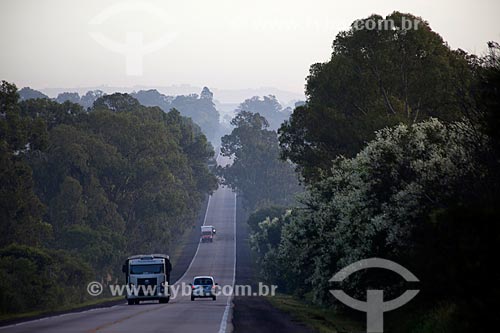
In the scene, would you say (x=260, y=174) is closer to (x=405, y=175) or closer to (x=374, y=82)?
(x=374, y=82)

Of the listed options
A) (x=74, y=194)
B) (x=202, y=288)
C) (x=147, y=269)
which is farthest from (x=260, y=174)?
(x=147, y=269)

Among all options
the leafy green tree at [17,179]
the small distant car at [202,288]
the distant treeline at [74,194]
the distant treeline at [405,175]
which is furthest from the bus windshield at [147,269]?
the leafy green tree at [17,179]

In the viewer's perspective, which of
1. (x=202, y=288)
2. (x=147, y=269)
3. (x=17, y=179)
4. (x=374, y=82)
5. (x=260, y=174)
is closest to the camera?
(x=147, y=269)

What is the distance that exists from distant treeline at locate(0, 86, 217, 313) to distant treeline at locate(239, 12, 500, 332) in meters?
25.4

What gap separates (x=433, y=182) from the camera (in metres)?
27.8

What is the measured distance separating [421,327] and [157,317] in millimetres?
13535

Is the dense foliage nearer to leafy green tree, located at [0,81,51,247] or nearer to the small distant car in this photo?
leafy green tree, located at [0,81,51,247]

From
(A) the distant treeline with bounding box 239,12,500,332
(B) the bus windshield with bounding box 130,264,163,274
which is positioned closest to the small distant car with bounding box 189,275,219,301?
(A) the distant treeline with bounding box 239,12,500,332

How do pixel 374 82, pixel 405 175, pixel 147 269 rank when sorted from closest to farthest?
1. pixel 405 175
2. pixel 147 269
3. pixel 374 82

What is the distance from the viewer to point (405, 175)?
31844 mm

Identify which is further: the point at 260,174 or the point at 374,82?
the point at 260,174

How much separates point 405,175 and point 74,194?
229 feet

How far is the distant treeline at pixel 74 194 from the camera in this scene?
2997 inches

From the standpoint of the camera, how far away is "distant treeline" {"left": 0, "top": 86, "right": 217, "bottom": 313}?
76.1m
